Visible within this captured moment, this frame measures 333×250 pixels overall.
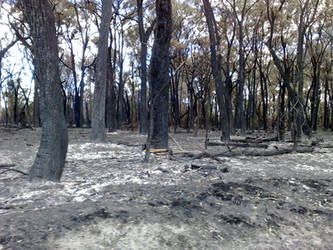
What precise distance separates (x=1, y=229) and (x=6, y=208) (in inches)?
21.0

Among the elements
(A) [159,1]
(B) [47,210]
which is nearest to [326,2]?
(A) [159,1]

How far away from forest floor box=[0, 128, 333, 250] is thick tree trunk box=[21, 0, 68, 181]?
287 mm

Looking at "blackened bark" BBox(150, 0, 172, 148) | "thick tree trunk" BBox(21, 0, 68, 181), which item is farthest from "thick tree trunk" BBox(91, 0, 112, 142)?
"thick tree trunk" BBox(21, 0, 68, 181)

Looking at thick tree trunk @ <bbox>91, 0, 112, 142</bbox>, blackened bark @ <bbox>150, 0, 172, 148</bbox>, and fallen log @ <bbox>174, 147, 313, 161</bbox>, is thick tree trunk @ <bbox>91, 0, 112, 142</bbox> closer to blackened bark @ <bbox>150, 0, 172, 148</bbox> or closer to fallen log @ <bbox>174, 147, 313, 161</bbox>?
blackened bark @ <bbox>150, 0, 172, 148</bbox>

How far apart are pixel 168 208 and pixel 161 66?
381cm

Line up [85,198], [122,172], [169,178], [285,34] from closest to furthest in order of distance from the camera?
[85,198]
[169,178]
[122,172]
[285,34]

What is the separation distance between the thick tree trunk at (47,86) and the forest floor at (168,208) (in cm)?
29

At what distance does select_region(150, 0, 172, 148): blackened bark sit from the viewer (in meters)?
5.79

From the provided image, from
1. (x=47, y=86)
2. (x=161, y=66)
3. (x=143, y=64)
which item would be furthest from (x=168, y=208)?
(x=143, y=64)

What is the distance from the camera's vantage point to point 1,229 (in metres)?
2.19

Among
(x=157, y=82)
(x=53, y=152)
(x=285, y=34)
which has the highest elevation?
(x=285, y=34)

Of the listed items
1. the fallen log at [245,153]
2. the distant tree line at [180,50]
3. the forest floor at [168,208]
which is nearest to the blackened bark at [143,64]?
the distant tree line at [180,50]

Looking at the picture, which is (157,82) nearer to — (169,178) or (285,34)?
(169,178)

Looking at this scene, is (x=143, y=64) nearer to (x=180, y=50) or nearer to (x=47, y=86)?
(x=180, y=50)
